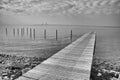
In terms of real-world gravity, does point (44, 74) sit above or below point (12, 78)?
above

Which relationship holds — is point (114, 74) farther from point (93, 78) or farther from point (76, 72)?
point (76, 72)

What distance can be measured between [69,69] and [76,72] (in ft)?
1.41

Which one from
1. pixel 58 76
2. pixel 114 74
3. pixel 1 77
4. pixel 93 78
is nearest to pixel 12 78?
pixel 1 77

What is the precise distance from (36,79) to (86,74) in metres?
Answer: 2.07

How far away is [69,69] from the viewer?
5074 millimetres

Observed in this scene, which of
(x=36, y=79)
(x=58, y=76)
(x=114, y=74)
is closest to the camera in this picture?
(x=36, y=79)

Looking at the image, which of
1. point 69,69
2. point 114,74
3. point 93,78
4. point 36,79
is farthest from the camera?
point 114,74

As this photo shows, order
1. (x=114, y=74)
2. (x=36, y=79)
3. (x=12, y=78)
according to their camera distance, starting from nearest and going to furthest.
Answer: (x=36, y=79)
(x=12, y=78)
(x=114, y=74)

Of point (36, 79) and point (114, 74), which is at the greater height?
point (36, 79)

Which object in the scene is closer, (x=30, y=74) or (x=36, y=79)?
(x=36, y=79)

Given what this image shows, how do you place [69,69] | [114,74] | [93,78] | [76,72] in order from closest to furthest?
[76,72]
[69,69]
[93,78]
[114,74]

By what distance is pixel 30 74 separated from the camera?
4359 mm

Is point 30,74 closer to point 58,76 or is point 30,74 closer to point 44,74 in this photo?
point 44,74

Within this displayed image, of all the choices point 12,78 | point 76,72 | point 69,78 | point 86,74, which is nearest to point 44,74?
point 69,78
